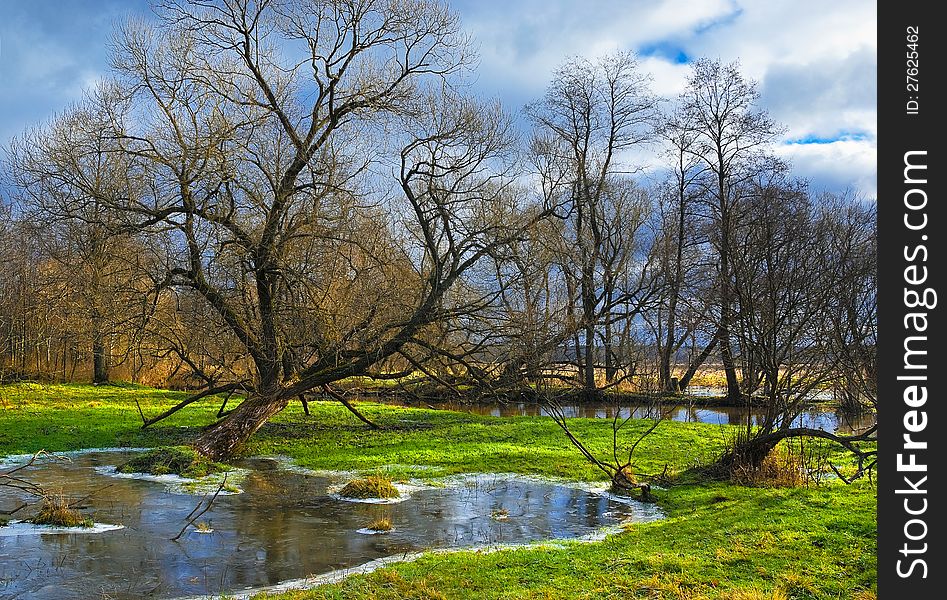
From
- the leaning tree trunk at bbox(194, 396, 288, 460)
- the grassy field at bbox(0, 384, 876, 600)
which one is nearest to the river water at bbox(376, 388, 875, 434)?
the grassy field at bbox(0, 384, 876, 600)

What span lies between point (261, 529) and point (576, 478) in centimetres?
605

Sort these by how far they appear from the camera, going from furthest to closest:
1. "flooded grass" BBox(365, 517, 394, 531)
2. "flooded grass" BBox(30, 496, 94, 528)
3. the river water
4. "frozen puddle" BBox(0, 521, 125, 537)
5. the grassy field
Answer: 1. the river water
2. "flooded grass" BBox(365, 517, 394, 531)
3. "flooded grass" BBox(30, 496, 94, 528)
4. "frozen puddle" BBox(0, 521, 125, 537)
5. the grassy field

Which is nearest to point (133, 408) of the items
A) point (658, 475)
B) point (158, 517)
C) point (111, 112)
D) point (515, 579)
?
point (111, 112)

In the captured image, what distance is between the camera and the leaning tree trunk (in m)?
14.8

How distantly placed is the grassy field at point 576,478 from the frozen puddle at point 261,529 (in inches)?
31.5

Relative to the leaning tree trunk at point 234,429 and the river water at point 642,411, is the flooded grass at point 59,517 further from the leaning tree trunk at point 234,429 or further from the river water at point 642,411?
the river water at point 642,411

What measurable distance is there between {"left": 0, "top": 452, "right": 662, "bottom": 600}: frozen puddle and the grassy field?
801 mm

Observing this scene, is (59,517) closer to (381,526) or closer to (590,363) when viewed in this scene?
(381,526)

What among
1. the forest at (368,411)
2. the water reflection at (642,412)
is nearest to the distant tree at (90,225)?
the forest at (368,411)

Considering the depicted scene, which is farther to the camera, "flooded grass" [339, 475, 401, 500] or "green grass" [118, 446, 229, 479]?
"green grass" [118, 446, 229, 479]

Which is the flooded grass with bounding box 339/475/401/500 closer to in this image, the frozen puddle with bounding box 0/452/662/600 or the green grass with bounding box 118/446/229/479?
the frozen puddle with bounding box 0/452/662/600
